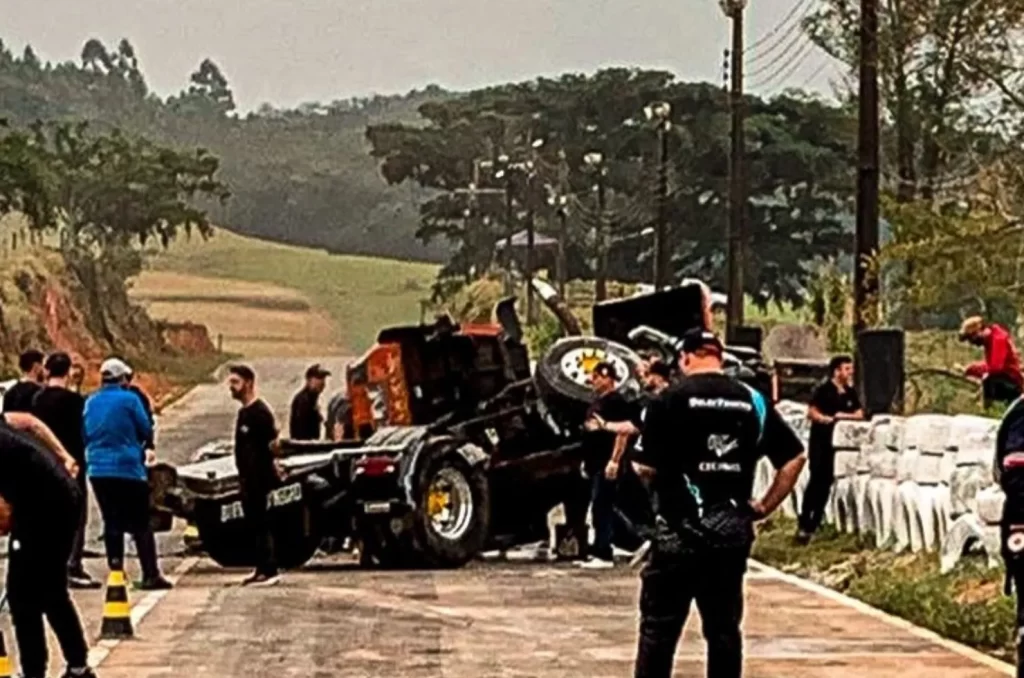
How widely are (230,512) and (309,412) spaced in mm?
5520

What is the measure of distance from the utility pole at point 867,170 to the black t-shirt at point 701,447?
1729 cm

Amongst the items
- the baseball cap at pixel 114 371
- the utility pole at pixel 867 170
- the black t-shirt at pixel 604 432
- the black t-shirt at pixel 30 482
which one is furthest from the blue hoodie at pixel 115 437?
the utility pole at pixel 867 170

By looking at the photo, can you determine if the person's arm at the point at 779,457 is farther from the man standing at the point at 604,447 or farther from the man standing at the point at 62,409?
the man standing at the point at 604,447

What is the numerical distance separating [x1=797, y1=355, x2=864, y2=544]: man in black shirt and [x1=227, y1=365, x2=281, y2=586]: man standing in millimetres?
5182

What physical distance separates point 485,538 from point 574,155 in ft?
299

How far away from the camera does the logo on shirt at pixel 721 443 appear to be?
12.4 meters

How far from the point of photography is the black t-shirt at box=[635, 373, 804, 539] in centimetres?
1234

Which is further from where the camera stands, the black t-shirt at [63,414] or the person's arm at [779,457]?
the black t-shirt at [63,414]

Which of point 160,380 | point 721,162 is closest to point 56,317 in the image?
point 160,380

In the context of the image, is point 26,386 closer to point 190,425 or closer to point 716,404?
point 716,404

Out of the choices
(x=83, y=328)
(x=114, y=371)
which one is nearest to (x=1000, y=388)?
(x=114, y=371)

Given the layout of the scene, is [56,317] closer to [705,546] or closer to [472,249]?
[472,249]

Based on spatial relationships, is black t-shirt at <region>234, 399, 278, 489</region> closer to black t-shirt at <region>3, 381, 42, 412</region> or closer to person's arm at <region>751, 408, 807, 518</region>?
black t-shirt at <region>3, 381, 42, 412</region>

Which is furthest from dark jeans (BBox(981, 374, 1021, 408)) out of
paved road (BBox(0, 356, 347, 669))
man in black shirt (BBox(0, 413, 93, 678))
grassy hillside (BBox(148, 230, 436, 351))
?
grassy hillside (BBox(148, 230, 436, 351))
